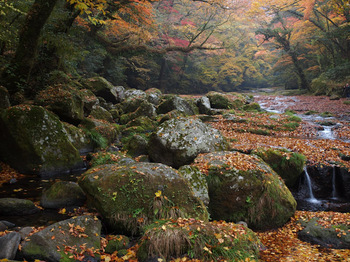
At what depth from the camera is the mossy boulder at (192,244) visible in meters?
3.38

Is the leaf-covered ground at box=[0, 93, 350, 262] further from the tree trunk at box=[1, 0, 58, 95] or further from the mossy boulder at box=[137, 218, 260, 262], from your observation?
the tree trunk at box=[1, 0, 58, 95]

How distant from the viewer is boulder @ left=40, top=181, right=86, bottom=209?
4859 mm

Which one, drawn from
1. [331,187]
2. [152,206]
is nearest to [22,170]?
[152,206]

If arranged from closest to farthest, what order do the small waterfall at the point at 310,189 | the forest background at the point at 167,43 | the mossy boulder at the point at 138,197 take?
the mossy boulder at the point at 138,197 → the small waterfall at the point at 310,189 → the forest background at the point at 167,43

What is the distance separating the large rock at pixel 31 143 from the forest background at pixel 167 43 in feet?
7.17

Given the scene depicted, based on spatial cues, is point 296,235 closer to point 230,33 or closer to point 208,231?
A: point 208,231

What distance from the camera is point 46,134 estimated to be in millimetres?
6988

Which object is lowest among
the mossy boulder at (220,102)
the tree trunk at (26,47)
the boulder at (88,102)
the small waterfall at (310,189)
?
the small waterfall at (310,189)

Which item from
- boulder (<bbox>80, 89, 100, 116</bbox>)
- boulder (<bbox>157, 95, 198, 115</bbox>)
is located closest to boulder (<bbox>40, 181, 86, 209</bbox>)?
boulder (<bbox>80, 89, 100, 116</bbox>)

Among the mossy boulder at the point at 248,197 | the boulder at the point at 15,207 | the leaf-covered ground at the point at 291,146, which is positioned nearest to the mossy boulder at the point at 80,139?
the leaf-covered ground at the point at 291,146

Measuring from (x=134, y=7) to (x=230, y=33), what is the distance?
1143 inches

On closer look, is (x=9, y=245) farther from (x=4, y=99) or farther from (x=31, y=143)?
(x=4, y=99)

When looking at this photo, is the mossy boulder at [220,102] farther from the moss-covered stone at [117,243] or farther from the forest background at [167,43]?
the moss-covered stone at [117,243]

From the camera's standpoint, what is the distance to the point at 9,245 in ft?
9.81
